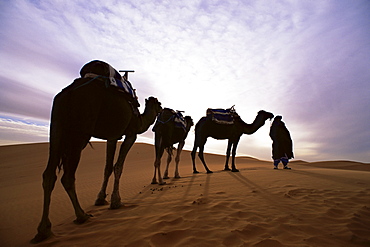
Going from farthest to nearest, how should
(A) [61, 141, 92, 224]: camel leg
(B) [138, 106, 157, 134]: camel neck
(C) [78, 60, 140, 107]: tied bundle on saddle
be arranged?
(B) [138, 106, 157, 134]: camel neck
(C) [78, 60, 140, 107]: tied bundle on saddle
(A) [61, 141, 92, 224]: camel leg

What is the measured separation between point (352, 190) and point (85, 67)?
24.0 feet

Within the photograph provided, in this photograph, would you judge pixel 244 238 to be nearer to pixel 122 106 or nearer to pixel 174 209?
pixel 174 209

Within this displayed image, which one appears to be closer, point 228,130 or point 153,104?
point 153,104

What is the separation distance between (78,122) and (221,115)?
911 cm

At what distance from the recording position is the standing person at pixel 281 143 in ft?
41.2

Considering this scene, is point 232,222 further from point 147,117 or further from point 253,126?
point 253,126

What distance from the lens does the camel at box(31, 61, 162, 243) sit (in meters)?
3.46

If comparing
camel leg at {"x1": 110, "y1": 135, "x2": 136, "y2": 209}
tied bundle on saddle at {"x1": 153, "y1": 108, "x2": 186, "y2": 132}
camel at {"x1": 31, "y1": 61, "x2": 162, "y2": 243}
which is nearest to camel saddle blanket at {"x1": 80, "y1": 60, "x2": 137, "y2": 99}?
camel at {"x1": 31, "y1": 61, "x2": 162, "y2": 243}

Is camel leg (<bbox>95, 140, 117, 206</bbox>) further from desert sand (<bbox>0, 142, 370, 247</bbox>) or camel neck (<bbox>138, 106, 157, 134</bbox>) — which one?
camel neck (<bbox>138, 106, 157, 134</bbox>)

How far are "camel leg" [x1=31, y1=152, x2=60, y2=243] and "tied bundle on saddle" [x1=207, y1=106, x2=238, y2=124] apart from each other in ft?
30.2

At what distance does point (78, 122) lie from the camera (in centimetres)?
374

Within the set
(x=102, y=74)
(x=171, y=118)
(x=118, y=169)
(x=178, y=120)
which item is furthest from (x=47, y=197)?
(x=178, y=120)

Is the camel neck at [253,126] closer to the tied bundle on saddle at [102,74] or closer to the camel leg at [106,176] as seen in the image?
the camel leg at [106,176]

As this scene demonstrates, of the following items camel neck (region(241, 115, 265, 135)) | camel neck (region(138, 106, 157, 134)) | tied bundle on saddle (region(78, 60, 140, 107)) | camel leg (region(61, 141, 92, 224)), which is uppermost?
camel neck (region(241, 115, 265, 135))
